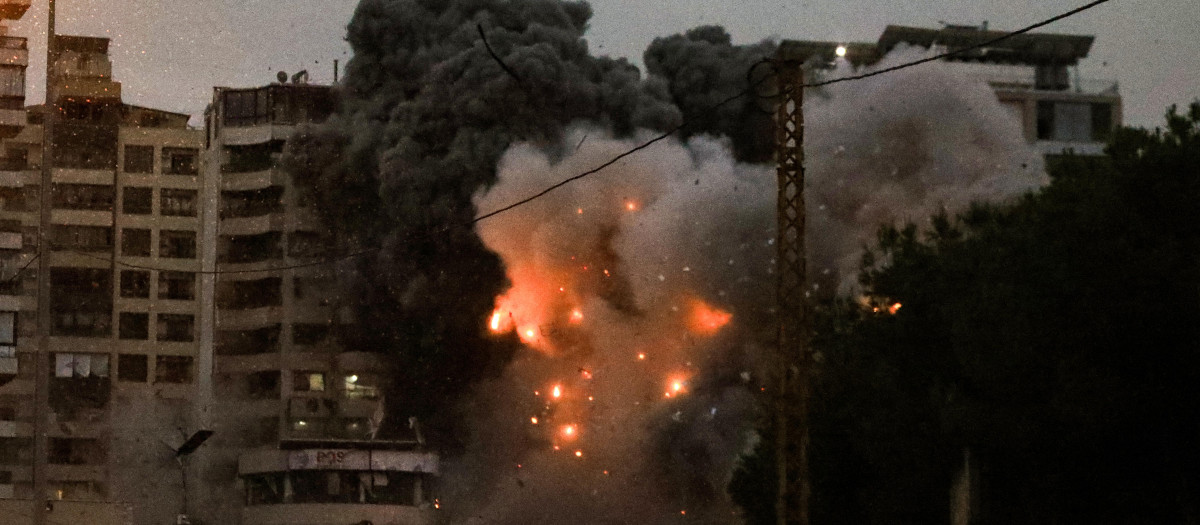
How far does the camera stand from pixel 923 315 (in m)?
37.0

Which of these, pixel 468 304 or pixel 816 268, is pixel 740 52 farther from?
pixel 816 268

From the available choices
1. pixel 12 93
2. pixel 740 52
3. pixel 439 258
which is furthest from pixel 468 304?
pixel 12 93

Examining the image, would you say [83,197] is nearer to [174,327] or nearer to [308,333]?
[174,327]

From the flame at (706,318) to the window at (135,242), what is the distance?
45.6 meters

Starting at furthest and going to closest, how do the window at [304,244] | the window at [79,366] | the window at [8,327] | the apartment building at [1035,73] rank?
the window at [8,327] → the window at [79,366] → the window at [304,244] → the apartment building at [1035,73]

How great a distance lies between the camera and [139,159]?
92750mm

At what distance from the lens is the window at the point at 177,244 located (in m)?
92.2

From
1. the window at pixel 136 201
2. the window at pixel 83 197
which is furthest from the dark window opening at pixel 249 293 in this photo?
the window at pixel 83 197

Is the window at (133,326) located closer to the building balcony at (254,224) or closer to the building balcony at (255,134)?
the building balcony at (254,224)

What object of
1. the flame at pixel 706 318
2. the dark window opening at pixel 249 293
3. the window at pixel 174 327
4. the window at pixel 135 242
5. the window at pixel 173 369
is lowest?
the flame at pixel 706 318

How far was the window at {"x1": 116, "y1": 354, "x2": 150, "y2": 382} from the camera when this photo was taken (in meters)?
89.9

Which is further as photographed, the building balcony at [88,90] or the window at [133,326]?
the building balcony at [88,90]

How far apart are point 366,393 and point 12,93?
991 inches

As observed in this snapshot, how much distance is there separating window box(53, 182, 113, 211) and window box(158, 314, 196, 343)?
585cm
